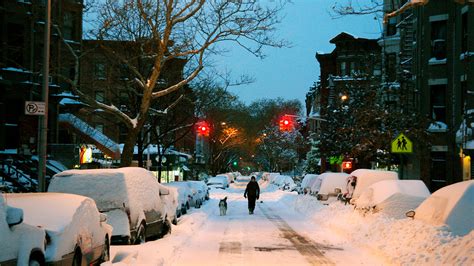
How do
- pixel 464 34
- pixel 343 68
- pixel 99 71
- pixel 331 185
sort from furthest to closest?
pixel 343 68
pixel 464 34
pixel 99 71
pixel 331 185

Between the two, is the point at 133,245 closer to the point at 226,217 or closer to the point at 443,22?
the point at 226,217

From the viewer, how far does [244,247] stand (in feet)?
52.5

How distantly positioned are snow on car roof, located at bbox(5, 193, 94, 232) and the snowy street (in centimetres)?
177

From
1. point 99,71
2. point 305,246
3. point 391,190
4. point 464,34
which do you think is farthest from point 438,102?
point 305,246

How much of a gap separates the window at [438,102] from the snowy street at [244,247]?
575 inches

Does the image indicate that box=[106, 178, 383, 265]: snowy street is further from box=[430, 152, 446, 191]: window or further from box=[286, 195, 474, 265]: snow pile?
box=[430, 152, 446, 191]: window

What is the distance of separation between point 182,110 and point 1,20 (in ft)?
40.9

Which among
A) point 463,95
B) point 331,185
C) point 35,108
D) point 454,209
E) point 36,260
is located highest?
point 463,95

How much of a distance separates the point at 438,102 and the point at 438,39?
11.0ft

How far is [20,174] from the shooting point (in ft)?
85.1

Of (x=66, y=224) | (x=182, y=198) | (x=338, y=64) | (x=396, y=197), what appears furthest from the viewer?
(x=338, y=64)

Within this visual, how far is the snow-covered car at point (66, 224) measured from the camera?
8.91m

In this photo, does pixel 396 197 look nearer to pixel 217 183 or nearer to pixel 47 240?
pixel 47 240

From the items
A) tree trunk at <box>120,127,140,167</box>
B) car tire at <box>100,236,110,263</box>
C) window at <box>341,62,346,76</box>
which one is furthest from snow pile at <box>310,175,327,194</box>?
window at <box>341,62,346,76</box>
